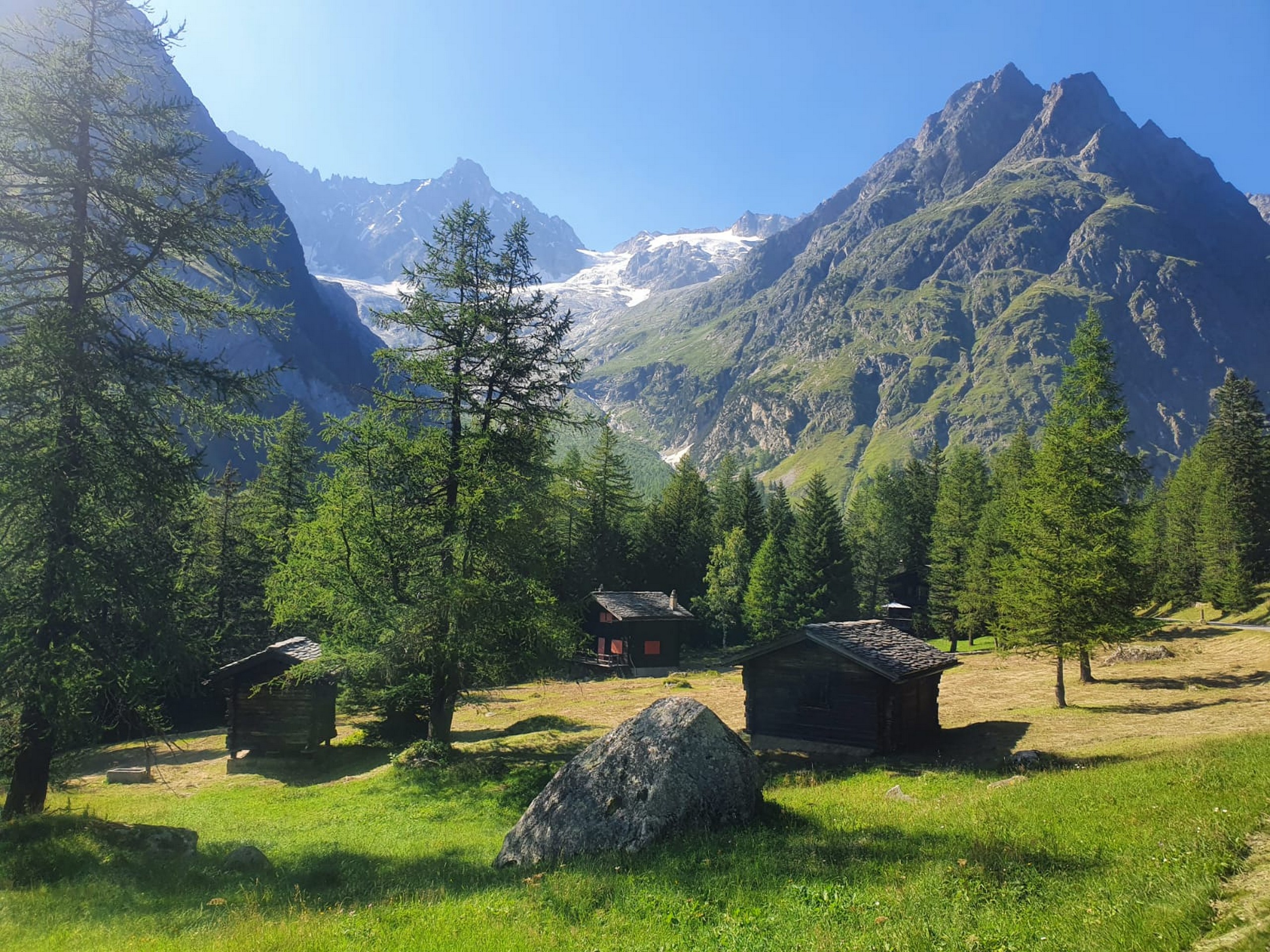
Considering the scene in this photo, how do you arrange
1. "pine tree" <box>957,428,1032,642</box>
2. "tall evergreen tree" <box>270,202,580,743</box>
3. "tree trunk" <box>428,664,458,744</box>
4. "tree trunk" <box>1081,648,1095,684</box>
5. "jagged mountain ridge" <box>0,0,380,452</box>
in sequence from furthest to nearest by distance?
"jagged mountain ridge" <box>0,0,380,452</box>
"pine tree" <box>957,428,1032,642</box>
"tree trunk" <box>1081,648,1095,684</box>
"tree trunk" <box>428,664,458,744</box>
"tall evergreen tree" <box>270,202,580,743</box>

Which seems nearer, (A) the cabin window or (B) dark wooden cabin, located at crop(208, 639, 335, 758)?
(A) the cabin window

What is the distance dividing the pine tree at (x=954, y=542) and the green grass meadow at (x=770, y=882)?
4405cm

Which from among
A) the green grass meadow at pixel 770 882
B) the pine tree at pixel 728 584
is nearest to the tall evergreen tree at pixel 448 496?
the green grass meadow at pixel 770 882

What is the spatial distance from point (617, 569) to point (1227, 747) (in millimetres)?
56885

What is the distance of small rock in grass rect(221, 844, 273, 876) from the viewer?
12.2 m

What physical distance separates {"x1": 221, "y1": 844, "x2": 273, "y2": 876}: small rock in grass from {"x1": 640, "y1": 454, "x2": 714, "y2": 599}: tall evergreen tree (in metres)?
Answer: 60.2

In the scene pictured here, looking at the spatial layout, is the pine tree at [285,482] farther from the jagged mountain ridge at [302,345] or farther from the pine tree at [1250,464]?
the jagged mountain ridge at [302,345]

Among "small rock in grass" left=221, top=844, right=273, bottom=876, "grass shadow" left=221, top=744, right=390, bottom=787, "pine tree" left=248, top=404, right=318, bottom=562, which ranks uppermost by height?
"pine tree" left=248, top=404, right=318, bottom=562

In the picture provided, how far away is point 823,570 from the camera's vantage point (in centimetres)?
6462

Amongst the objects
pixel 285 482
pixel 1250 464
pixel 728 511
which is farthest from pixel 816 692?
pixel 728 511

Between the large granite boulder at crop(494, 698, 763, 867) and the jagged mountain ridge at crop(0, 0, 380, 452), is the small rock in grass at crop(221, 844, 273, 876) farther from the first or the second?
the jagged mountain ridge at crop(0, 0, 380, 452)

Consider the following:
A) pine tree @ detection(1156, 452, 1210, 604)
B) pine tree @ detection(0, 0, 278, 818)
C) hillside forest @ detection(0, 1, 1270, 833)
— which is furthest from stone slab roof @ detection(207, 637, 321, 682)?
pine tree @ detection(1156, 452, 1210, 604)

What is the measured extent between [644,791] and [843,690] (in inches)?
560

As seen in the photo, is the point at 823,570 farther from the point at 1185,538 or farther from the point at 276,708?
the point at 276,708
